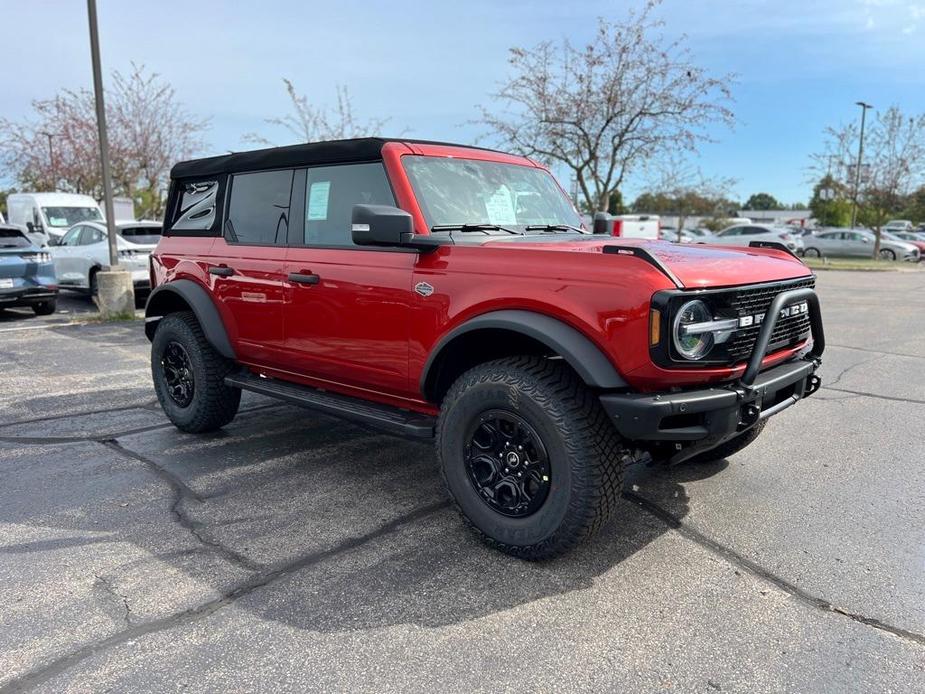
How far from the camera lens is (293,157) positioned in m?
4.27

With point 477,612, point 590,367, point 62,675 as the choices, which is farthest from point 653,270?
point 62,675

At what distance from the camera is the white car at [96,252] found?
11.9 m

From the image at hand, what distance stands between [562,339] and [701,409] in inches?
24.6

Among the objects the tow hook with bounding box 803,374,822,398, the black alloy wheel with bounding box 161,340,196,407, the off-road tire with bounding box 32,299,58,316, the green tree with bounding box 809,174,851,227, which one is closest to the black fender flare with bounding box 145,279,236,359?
the black alloy wheel with bounding box 161,340,196,407

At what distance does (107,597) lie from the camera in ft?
9.33

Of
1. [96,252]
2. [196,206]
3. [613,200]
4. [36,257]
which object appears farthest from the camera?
[613,200]

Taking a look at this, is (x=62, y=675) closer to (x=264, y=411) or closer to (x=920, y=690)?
(x=920, y=690)

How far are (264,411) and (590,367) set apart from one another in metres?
3.67

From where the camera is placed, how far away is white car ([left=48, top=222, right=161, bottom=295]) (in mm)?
11859

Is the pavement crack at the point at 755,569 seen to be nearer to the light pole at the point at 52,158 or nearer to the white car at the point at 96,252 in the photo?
the white car at the point at 96,252

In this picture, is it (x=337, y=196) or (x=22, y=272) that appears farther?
(x=22, y=272)

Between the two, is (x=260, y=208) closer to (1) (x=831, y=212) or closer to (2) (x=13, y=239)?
(2) (x=13, y=239)

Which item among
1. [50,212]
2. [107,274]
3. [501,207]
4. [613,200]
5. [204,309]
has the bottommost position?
→ [107,274]

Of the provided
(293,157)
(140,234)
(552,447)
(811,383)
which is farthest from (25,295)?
(811,383)
